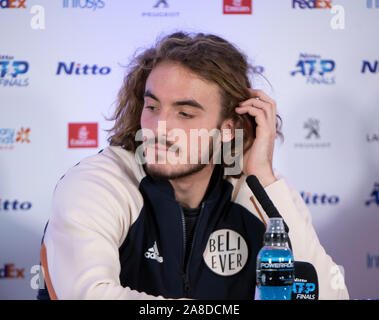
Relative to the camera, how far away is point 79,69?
2.74m

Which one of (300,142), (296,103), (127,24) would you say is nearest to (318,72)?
(296,103)

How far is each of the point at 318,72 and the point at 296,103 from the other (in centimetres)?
20

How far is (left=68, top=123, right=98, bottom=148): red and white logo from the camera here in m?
2.72

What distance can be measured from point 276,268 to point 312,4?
1.75m

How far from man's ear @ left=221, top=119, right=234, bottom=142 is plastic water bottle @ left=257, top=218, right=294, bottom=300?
2.46 ft

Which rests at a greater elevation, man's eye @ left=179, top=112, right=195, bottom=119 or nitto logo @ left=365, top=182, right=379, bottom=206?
man's eye @ left=179, top=112, right=195, bottom=119

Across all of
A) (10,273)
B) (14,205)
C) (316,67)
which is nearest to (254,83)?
(316,67)

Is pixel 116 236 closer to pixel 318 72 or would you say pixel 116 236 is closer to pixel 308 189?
pixel 308 189

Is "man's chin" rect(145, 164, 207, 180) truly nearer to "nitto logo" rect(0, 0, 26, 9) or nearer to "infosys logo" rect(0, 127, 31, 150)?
"infosys logo" rect(0, 127, 31, 150)

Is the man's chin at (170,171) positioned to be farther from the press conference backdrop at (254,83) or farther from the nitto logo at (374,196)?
the nitto logo at (374,196)

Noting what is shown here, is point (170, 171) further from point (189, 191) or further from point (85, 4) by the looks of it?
point (85, 4)

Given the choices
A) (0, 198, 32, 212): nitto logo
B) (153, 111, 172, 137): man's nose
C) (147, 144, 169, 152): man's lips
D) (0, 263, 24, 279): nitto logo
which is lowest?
(0, 263, 24, 279): nitto logo

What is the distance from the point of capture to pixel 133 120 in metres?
2.30

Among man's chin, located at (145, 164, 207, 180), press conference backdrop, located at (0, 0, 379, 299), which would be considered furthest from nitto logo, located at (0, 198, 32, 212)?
man's chin, located at (145, 164, 207, 180)
